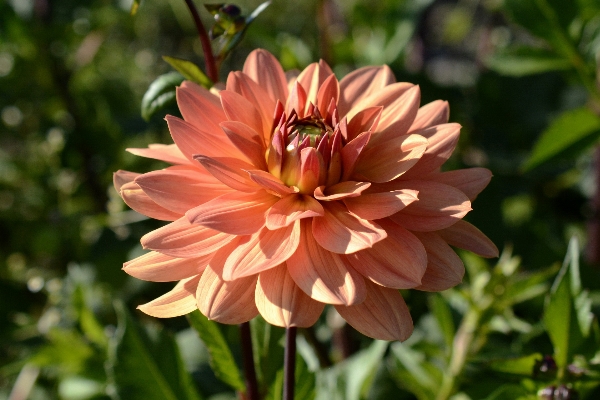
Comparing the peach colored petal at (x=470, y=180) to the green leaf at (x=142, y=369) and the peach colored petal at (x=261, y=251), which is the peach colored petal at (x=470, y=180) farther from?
the green leaf at (x=142, y=369)

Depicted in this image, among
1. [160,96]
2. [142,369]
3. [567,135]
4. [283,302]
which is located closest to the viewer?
[283,302]

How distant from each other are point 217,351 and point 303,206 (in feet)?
0.92

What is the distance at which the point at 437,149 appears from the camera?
0.70 m

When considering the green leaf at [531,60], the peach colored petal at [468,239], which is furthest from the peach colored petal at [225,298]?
the green leaf at [531,60]

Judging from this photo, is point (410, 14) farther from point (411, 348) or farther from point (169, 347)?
point (169, 347)

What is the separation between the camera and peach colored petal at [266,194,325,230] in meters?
0.63

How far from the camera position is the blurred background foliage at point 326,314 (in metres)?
0.96

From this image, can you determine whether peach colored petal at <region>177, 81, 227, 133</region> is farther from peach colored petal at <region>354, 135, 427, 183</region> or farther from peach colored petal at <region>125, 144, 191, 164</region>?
peach colored petal at <region>354, 135, 427, 183</region>

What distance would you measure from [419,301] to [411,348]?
382 mm

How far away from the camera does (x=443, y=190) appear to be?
66cm

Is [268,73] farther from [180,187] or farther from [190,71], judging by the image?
[180,187]

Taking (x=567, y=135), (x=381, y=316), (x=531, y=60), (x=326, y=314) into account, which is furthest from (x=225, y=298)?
(x=531, y=60)

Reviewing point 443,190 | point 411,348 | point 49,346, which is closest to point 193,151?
point 443,190

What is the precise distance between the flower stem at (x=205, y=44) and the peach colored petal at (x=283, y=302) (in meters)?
0.31
